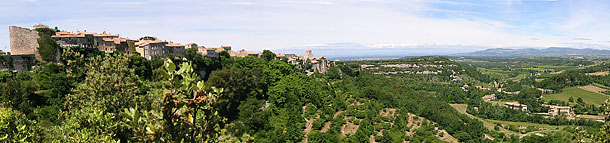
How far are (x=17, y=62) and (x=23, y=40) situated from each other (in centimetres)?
388

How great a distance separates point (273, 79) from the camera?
Result: 35.3 metres

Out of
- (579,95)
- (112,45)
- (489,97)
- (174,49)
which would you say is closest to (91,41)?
(112,45)

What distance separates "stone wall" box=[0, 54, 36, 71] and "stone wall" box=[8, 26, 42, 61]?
179 centimetres

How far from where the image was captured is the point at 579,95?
72.1 m

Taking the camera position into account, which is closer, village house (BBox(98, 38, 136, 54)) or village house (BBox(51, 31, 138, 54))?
village house (BBox(51, 31, 138, 54))

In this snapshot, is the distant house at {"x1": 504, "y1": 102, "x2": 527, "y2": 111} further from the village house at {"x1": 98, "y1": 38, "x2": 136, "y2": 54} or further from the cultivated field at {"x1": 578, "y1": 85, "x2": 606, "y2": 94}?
the village house at {"x1": 98, "y1": 38, "x2": 136, "y2": 54}

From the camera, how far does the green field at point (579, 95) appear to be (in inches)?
2594

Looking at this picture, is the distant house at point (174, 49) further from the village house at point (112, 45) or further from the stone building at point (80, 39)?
the stone building at point (80, 39)

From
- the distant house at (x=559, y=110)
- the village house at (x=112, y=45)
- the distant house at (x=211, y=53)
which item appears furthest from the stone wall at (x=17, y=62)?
the distant house at (x=559, y=110)

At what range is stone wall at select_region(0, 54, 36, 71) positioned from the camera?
85.6 ft

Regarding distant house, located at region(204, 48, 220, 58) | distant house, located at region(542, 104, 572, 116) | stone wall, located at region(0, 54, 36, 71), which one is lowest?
distant house, located at region(542, 104, 572, 116)

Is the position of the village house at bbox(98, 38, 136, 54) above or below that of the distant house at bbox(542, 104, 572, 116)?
above

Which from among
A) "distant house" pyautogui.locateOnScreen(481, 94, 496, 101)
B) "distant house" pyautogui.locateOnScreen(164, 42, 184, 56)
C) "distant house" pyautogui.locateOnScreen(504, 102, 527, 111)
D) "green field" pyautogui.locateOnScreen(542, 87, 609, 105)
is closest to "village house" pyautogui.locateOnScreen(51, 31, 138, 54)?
"distant house" pyautogui.locateOnScreen(164, 42, 184, 56)

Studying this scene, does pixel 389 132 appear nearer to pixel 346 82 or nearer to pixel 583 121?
pixel 346 82
